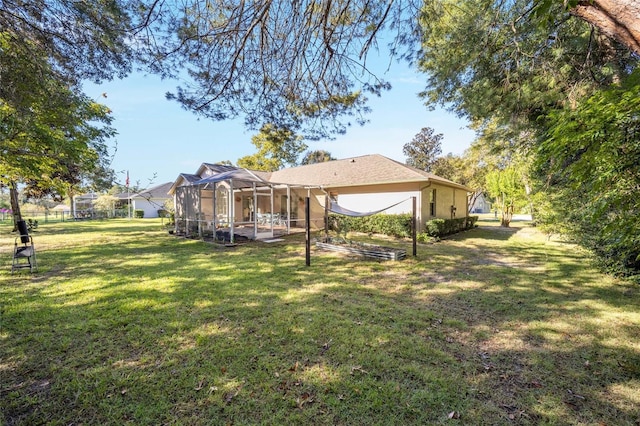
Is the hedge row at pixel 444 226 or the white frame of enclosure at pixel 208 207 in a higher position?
the white frame of enclosure at pixel 208 207

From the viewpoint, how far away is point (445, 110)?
10.0m

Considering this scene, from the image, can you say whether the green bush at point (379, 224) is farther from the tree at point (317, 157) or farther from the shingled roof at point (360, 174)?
the tree at point (317, 157)

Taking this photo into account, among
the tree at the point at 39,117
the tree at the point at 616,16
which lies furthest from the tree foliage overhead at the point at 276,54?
the tree at the point at 616,16

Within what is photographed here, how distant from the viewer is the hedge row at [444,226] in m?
12.4

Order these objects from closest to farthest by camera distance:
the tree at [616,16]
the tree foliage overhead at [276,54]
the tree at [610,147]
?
1. the tree at [616,16]
2. the tree at [610,147]
3. the tree foliage overhead at [276,54]

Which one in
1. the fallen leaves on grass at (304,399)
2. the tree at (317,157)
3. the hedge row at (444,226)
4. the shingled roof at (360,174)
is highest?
the tree at (317,157)

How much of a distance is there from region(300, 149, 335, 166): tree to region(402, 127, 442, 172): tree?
38.0 feet

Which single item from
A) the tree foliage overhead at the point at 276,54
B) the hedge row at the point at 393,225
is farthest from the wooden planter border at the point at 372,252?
the tree foliage overhead at the point at 276,54

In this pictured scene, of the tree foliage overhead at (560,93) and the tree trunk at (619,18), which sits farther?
the tree foliage overhead at (560,93)

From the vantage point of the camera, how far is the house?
12.5 metres

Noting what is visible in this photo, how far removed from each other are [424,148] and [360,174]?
26927 mm

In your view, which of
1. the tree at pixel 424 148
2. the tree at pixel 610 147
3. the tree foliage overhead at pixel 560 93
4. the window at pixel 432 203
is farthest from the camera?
the tree at pixel 424 148

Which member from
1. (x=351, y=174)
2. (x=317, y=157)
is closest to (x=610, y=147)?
(x=351, y=174)

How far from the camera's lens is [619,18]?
2.05m
